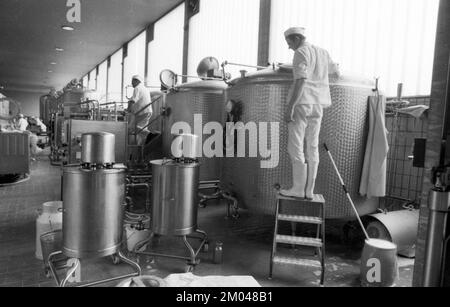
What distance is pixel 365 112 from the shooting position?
3590 millimetres

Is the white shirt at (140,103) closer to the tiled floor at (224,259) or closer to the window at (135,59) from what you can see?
the tiled floor at (224,259)

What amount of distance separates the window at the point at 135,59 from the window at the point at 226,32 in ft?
12.0

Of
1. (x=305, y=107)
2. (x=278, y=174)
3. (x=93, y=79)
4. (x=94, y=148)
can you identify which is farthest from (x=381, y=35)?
(x=93, y=79)

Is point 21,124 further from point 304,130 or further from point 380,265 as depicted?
point 380,265

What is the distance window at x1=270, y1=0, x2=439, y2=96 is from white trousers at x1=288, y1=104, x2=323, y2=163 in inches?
39.8

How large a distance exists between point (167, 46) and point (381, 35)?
6.96m

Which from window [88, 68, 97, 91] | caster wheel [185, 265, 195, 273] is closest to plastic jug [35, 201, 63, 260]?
caster wheel [185, 265, 195, 273]

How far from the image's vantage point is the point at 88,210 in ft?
7.95

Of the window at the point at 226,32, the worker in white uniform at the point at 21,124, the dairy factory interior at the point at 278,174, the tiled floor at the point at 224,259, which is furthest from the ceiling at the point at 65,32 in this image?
the tiled floor at the point at 224,259
